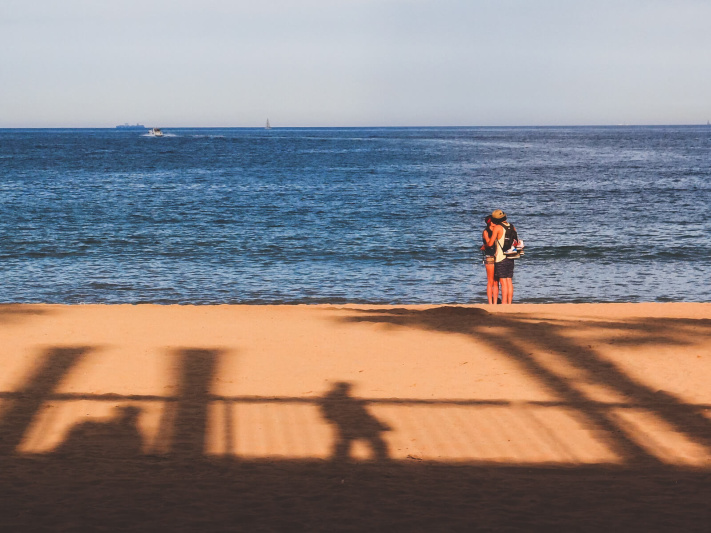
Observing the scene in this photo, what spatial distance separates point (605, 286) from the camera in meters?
17.1

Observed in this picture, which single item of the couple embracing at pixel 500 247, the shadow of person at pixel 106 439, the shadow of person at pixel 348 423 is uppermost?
the couple embracing at pixel 500 247

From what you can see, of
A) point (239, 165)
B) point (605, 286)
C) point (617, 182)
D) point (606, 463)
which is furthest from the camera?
point (239, 165)

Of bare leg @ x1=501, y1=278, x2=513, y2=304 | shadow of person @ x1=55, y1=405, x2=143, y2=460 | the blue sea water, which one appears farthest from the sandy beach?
the blue sea water

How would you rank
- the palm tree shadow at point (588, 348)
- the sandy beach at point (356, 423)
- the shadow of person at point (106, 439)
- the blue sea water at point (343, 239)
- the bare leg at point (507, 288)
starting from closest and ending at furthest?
the sandy beach at point (356, 423) → the shadow of person at point (106, 439) → the palm tree shadow at point (588, 348) → the bare leg at point (507, 288) → the blue sea water at point (343, 239)

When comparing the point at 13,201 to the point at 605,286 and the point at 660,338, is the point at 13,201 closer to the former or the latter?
the point at 605,286

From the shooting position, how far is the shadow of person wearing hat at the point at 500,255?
12.3 metres

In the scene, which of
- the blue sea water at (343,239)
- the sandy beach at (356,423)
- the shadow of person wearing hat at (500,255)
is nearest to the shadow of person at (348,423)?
the sandy beach at (356,423)

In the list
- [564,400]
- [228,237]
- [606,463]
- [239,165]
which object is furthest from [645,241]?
[239,165]

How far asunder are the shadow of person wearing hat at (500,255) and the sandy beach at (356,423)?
56.3 inches

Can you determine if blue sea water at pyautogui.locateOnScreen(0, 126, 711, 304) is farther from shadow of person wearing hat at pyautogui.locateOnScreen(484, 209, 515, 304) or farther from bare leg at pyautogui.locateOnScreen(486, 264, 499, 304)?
shadow of person wearing hat at pyautogui.locateOnScreen(484, 209, 515, 304)

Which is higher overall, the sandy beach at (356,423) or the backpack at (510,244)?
the backpack at (510,244)

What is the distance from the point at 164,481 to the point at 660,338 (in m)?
6.55

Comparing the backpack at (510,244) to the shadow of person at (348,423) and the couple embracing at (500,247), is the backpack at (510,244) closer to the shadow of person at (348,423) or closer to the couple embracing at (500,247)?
→ the couple embracing at (500,247)

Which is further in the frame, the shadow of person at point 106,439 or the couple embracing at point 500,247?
the couple embracing at point 500,247
